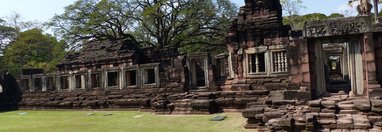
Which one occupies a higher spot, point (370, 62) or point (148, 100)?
point (370, 62)

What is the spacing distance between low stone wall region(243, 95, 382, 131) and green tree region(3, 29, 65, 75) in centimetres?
3251

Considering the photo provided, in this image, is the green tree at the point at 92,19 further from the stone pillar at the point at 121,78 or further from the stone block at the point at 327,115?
the stone block at the point at 327,115

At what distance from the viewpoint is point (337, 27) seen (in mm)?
10492

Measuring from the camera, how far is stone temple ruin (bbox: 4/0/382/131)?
1011 cm

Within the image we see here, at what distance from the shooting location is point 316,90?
11.3 meters

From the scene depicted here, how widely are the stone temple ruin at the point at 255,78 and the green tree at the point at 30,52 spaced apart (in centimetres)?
1345

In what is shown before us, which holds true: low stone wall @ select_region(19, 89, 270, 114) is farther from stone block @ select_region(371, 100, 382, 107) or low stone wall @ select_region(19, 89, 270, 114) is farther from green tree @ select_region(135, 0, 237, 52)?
green tree @ select_region(135, 0, 237, 52)

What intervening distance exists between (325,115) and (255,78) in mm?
7033

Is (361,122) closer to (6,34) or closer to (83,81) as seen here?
(83,81)

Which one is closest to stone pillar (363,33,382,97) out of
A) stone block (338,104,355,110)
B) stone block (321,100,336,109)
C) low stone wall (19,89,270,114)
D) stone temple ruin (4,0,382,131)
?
stone temple ruin (4,0,382,131)

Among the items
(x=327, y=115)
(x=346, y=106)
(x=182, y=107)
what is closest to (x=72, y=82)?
(x=182, y=107)

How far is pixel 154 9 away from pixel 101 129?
734 inches

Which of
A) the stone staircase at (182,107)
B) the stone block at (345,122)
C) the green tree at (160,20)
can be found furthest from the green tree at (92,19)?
the stone block at (345,122)

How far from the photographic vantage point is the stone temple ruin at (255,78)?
10.1m
